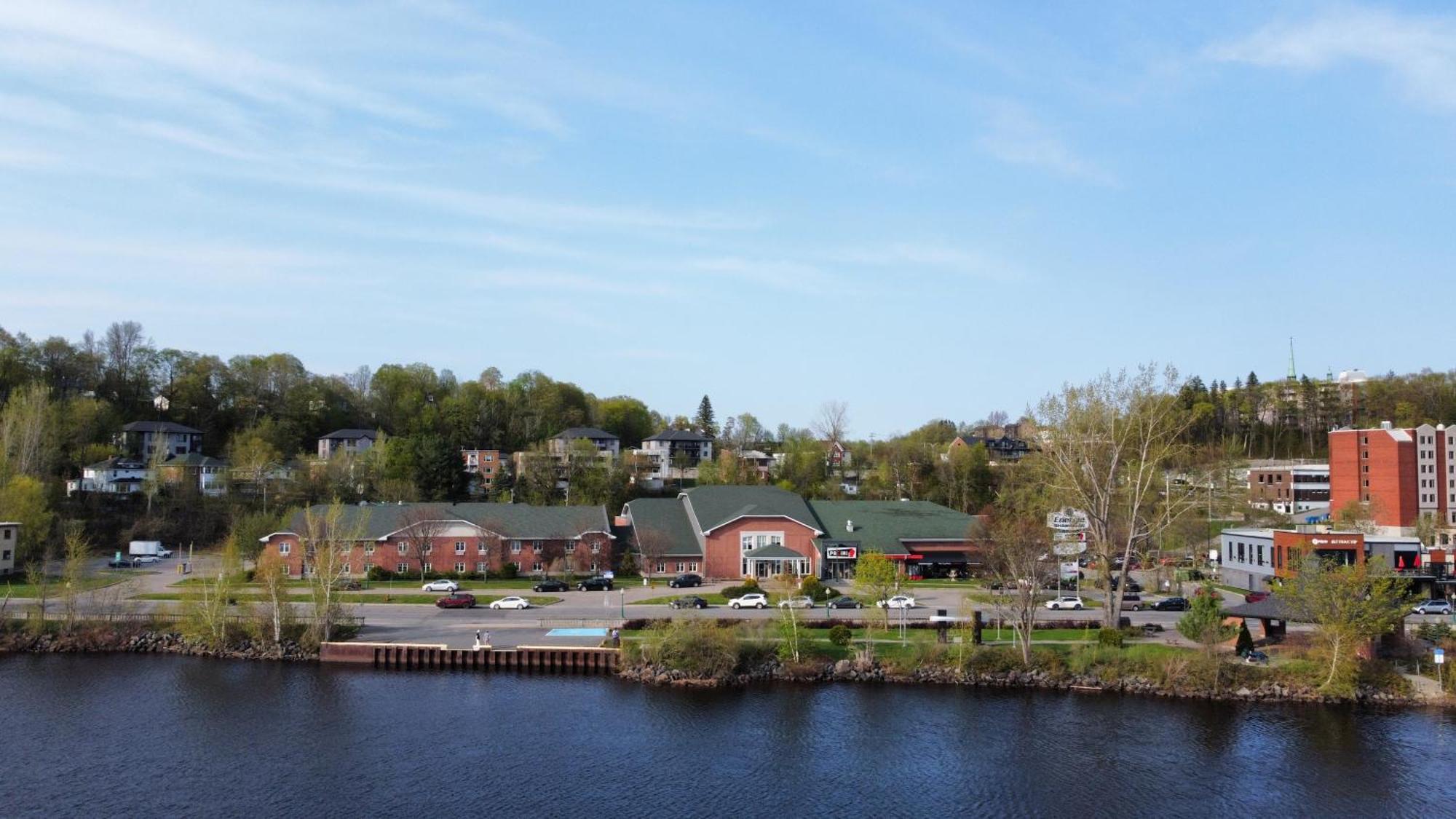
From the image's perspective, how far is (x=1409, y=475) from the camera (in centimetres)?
7838

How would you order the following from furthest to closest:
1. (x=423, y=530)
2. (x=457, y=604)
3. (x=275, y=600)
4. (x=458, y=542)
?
(x=458, y=542), (x=423, y=530), (x=457, y=604), (x=275, y=600)

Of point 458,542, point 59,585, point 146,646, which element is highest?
point 458,542

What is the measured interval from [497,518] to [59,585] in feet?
75.9

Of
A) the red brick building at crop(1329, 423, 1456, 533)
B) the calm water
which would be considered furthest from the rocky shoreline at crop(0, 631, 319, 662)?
the red brick building at crop(1329, 423, 1456, 533)

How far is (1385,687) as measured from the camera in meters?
34.5

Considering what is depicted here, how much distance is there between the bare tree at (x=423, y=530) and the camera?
59500mm

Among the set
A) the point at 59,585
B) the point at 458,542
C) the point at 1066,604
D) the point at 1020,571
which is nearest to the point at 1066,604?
the point at 1066,604

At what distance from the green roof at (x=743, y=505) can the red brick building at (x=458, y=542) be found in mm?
6470

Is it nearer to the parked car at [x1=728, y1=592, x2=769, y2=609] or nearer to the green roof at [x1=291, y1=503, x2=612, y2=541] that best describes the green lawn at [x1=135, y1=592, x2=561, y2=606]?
the green roof at [x1=291, y1=503, x2=612, y2=541]

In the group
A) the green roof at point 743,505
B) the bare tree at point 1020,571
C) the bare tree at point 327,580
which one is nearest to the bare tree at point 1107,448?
the bare tree at point 1020,571

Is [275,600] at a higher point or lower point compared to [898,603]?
higher

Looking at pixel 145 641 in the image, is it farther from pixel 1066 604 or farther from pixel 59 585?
pixel 1066 604

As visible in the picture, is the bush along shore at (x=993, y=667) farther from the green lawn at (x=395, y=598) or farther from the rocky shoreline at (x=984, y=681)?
the green lawn at (x=395, y=598)

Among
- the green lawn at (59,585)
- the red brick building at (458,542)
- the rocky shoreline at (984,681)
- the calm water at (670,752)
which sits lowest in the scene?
the calm water at (670,752)
